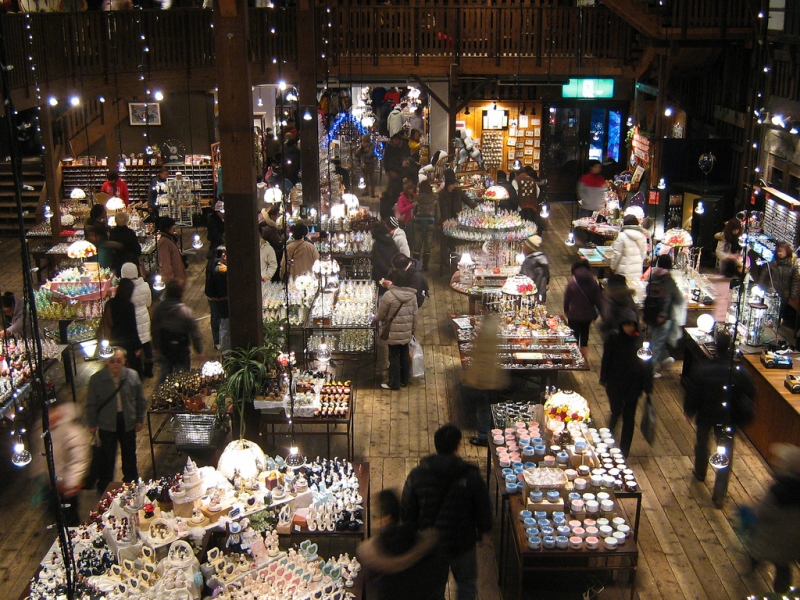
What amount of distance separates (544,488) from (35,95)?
34.7ft

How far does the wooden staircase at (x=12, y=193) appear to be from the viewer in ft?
56.7

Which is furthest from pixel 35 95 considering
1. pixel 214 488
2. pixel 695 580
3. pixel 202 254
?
pixel 695 580

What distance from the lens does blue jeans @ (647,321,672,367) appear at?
8.99 metres

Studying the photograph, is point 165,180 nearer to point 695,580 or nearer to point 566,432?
point 566,432

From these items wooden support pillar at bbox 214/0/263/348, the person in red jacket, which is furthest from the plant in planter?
the person in red jacket

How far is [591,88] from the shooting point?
19.7 metres

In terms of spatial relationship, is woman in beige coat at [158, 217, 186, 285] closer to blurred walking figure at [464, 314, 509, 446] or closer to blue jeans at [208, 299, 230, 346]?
blue jeans at [208, 299, 230, 346]

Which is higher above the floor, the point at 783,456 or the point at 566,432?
the point at 783,456

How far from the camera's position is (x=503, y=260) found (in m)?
12.1

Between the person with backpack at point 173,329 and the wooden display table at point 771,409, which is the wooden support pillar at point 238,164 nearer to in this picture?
the person with backpack at point 173,329

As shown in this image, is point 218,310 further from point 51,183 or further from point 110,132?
point 110,132

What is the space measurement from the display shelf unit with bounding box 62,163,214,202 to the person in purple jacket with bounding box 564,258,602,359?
A: 35.8 feet

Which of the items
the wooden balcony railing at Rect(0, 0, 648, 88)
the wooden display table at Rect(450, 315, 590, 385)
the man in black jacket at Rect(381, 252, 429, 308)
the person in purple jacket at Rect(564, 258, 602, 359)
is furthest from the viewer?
the wooden balcony railing at Rect(0, 0, 648, 88)

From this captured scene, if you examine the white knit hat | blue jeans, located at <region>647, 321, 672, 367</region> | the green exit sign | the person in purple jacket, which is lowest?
blue jeans, located at <region>647, 321, 672, 367</region>
